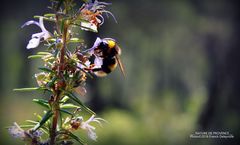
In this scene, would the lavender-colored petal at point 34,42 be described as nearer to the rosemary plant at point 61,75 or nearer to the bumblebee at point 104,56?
the rosemary plant at point 61,75

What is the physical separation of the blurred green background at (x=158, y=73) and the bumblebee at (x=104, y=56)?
25.3ft

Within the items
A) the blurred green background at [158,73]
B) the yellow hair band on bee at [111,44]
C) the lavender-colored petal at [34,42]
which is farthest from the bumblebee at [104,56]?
the blurred green background at [158,73]

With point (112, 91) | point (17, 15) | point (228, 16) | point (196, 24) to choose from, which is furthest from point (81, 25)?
point (112, 91)

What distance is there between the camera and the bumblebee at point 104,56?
194cm

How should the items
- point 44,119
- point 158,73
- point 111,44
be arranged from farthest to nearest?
point 158,73
point 111,44
point 44,119

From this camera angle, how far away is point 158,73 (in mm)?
21625

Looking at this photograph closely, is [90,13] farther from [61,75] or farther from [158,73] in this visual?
[158,73]

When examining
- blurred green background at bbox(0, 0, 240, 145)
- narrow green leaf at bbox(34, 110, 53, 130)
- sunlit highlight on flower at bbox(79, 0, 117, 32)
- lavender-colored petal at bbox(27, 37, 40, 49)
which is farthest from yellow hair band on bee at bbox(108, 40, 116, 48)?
blurred green background at bbox(0, 0, 240, 145)

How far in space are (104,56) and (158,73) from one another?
768 inches

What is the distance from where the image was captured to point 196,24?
17.2 m

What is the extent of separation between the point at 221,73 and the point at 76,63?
38.1 feet

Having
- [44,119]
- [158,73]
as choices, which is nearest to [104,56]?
[44,119]

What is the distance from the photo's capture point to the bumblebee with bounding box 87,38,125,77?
1941mm

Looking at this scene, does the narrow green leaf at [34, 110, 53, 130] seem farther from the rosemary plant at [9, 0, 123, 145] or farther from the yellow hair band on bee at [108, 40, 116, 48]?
the yellow hair band on bee at [108, 40, 116, 48]
